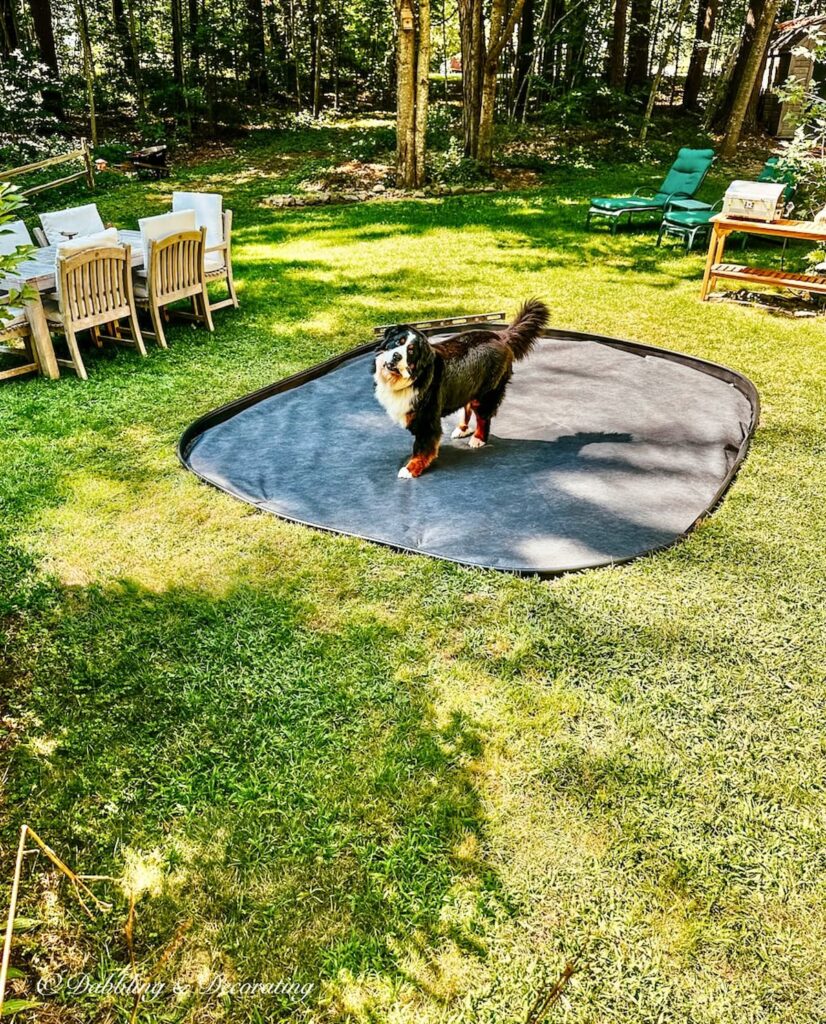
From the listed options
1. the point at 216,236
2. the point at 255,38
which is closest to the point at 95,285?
the point at 216,236

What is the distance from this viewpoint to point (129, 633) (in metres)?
3.26

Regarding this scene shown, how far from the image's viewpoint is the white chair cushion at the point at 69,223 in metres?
6.95

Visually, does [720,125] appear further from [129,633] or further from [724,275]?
[129,633]

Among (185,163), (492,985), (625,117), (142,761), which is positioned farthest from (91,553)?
(625,117)

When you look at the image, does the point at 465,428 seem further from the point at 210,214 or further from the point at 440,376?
the point at 210,214

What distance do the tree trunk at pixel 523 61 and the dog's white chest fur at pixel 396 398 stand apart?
16.8 meters

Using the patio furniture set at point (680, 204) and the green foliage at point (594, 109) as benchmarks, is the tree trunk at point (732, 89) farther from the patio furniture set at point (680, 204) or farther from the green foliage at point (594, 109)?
the patio furniture set at point (680, 204)

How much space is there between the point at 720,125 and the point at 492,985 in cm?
2123

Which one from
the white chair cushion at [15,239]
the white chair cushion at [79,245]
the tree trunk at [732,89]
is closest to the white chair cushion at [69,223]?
the white chair cushion at [15,239]

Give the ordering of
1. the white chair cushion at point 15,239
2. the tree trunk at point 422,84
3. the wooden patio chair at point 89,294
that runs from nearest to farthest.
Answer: the wooden patio chair at point 89,294, the white chair cushion at point 15,239, the tree trunk at point 422,84

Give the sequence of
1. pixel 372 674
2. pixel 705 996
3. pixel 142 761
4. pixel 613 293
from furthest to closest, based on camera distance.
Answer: pixel 613 293 < pixel 372 674 < pixel 142 761 < pixel 705 996

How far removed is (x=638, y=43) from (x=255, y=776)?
24624 millimetres

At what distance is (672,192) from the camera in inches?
407

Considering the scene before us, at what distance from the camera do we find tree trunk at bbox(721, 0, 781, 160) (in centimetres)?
1198
